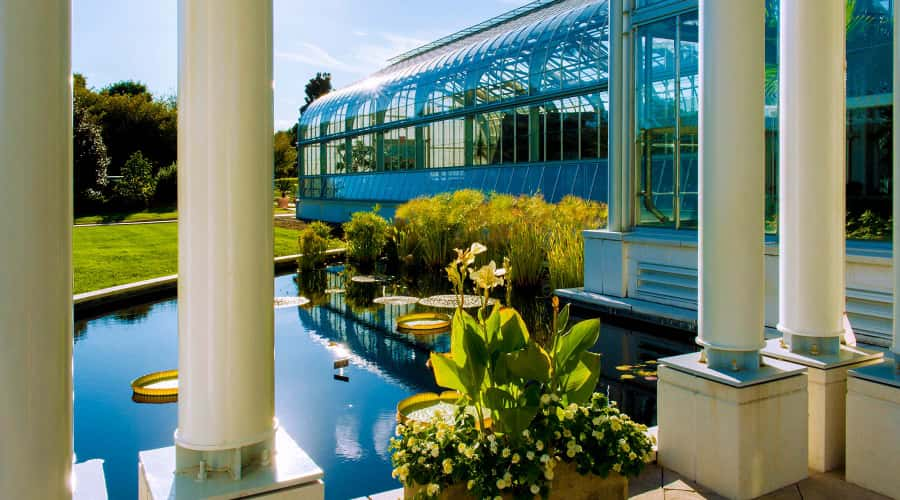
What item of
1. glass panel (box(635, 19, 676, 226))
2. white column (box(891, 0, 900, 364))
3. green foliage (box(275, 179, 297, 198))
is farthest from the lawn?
green foliage (box(275, 179, 297, 198))

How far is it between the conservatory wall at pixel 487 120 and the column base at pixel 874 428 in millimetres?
13281

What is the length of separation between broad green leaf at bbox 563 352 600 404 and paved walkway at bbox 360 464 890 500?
2.26 ft

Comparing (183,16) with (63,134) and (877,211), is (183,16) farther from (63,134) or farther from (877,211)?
(877,211)

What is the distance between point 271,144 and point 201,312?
0.62m

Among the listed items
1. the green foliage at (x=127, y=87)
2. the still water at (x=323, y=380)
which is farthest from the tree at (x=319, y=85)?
the still water at (x=323, y=380)

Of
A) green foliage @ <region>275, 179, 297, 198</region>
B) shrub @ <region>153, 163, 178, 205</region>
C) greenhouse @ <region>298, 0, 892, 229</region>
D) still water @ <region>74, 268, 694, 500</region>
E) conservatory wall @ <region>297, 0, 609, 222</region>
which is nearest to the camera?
still water @ <region>74, 268, 694, 500</region>

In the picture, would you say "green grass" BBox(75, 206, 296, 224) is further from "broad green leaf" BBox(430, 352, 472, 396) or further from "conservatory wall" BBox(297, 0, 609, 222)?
"broad green leaf" BBox(430, 352, 472, 396)

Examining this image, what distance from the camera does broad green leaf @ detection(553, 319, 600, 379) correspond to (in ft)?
9.65

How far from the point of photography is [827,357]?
12.1 feet

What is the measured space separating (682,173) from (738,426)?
6561mm

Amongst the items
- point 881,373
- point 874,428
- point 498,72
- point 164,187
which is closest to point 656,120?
point 881,373

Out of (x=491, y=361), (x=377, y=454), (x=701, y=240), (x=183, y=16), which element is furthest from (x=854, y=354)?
(x=183, y=16)

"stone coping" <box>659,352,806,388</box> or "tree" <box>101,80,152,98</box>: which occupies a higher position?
"tree" <box>101,80,152,98</box>

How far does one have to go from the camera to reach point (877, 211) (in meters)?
6.92
